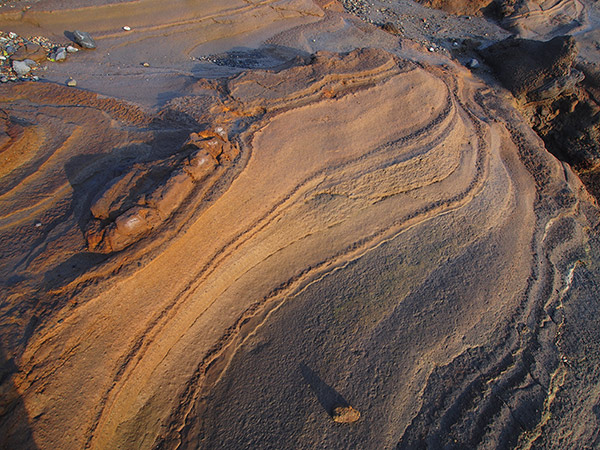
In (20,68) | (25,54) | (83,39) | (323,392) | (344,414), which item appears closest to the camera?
(344,414)

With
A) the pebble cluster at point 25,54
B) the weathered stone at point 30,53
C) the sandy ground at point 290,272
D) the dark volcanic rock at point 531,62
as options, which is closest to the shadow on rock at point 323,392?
the sandy ground at point 290,272

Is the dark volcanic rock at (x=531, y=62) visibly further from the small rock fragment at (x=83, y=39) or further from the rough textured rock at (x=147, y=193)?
the small rock fragment at (x=83, y=39)

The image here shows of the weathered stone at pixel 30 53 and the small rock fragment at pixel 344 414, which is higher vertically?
the weathered stone at pixel 30 53

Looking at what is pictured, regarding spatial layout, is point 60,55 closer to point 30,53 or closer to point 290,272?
point 30,53

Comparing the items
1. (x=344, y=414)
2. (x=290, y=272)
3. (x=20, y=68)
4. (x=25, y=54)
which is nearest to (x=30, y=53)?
(x=25, y=54)

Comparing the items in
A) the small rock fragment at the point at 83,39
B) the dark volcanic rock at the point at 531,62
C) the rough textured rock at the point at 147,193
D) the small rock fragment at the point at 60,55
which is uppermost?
the dark volcanic rock at the point at 531,62

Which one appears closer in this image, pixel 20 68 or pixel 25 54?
pixel 20 68
